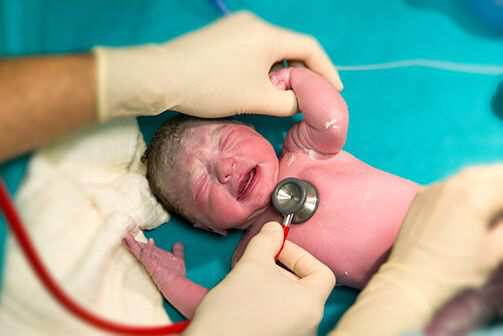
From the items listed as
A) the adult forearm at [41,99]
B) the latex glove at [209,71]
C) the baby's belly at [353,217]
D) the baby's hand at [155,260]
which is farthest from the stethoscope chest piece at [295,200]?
the adult forearm at [41,99]

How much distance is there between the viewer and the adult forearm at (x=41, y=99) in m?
0.89

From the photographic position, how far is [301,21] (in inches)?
58.1

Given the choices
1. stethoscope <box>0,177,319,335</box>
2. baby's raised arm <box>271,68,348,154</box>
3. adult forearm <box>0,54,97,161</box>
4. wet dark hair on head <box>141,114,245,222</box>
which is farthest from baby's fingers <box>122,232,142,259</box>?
baby's raised arm <box>271,68,348,154</box>

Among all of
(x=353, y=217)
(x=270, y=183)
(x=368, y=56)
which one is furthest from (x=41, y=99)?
(x=368, y=56)

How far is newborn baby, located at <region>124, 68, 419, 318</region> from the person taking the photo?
1252 millimetres

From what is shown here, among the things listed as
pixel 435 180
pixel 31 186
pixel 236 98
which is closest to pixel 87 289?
pixel 31 186

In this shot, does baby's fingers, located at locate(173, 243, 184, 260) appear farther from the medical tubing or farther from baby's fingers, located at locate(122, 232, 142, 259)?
the medical tubing

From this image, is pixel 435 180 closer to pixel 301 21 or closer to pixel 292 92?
pixel 292 92

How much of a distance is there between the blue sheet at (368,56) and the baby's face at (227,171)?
0.14 metres

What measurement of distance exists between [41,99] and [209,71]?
0.38 meters

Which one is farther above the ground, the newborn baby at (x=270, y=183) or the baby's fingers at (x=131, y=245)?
the newborn baby at (x=270, y=183)

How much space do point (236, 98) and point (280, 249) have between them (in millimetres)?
350

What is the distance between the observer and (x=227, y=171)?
1.32 metres

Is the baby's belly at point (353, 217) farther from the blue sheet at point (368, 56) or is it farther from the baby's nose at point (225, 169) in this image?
the baby's nose at point (225, 169)
